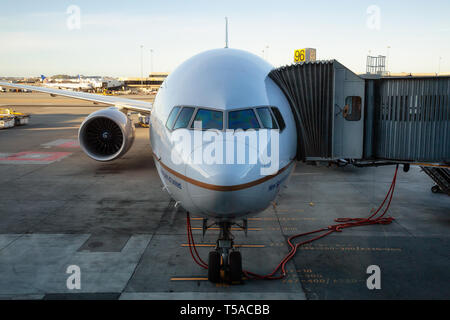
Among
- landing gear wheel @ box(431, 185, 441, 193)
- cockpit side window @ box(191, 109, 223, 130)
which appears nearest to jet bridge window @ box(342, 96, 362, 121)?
cockpit side window @ box(191, 109, 223, 130)

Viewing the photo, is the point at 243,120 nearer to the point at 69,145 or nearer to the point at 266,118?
the point at 266,118

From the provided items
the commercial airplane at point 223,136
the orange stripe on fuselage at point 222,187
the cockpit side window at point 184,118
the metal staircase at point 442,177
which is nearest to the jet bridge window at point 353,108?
the commercial airplane at point 223,136

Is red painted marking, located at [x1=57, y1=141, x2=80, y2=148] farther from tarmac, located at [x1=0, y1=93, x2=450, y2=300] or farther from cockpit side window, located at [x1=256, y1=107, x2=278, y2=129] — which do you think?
cockpit side window, located at [x1=256, y1=107, x2=278, y2=129]

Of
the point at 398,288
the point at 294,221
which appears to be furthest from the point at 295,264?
the point at 294,221

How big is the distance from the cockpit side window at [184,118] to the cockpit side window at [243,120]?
0.82 metres

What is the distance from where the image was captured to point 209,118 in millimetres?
7285

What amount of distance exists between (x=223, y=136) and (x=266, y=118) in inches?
46.3

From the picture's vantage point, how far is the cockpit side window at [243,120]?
23.4 ft

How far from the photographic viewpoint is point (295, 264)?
9.74m

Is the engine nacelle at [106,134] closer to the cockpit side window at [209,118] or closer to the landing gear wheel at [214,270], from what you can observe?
the landing gear wheel at [214,270]

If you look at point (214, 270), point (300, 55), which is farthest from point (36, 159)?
point (300, 55)

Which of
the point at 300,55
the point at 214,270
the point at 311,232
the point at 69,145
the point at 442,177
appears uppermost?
the point at 300,55

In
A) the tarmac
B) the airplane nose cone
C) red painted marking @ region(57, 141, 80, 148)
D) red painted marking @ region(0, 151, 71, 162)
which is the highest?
the airplane nose cone

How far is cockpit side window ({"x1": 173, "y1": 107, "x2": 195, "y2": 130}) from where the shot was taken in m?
7.47
